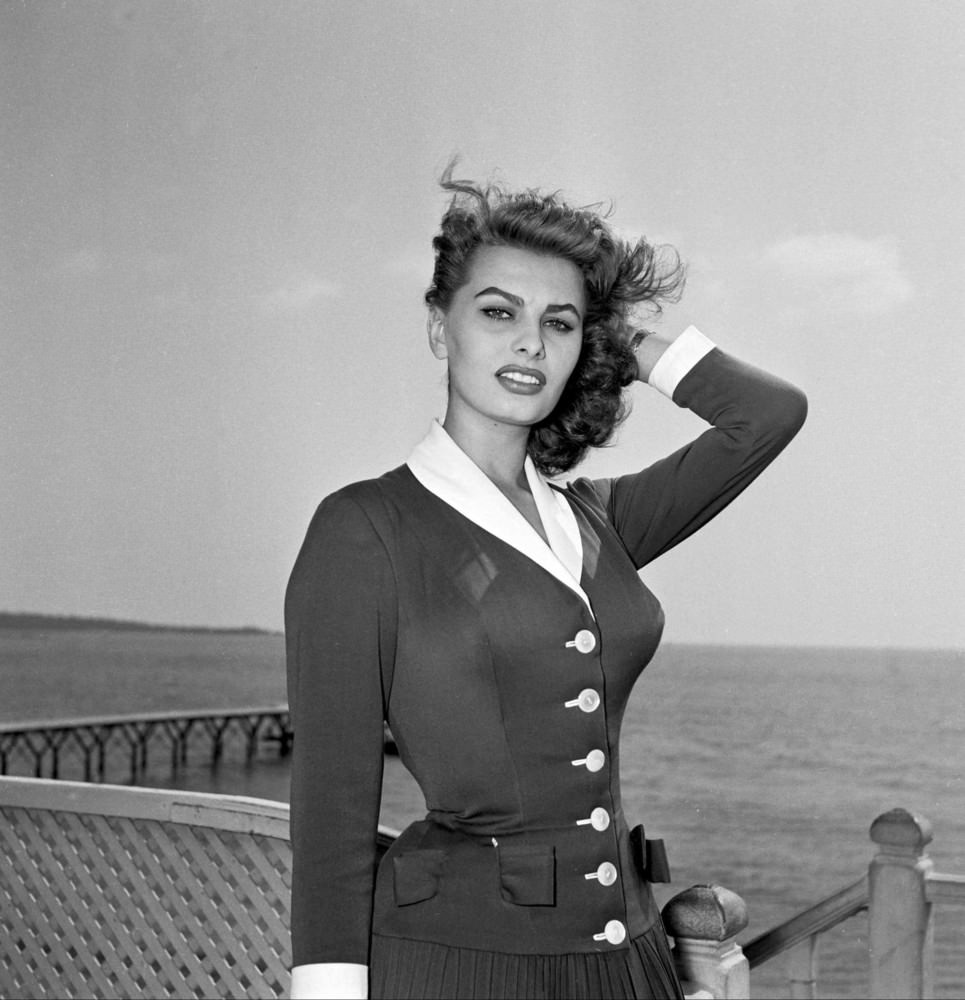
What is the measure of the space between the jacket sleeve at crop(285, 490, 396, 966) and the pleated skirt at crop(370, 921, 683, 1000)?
0.03m

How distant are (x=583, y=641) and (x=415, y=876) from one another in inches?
9.6

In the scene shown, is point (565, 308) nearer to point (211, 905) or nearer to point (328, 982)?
point (328, 982)

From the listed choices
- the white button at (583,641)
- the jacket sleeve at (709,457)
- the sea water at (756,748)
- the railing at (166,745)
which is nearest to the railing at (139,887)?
the jacket sleeve at (709,457)

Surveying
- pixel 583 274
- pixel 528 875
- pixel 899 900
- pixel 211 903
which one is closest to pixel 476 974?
pixel 528 875

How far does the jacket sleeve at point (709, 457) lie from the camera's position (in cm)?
129

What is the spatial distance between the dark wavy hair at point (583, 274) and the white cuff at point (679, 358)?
0.03 metres

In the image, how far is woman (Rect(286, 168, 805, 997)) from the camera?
3.53 feet

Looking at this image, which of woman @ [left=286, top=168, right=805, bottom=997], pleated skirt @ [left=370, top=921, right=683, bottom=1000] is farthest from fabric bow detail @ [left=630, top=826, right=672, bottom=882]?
pleated skirt @ [left=370, top=921, right=683, bottom=1000]

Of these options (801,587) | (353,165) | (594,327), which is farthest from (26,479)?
(801,587)

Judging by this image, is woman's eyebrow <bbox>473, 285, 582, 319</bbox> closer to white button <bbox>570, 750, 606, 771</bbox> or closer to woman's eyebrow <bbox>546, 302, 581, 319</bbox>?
woman's eyebrow <bbox>546, 302, 581, 319</bbox>

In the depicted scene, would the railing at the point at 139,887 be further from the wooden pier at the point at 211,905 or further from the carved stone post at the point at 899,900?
the carved stone post at the point at 899,900

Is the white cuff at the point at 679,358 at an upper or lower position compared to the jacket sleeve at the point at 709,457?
upper

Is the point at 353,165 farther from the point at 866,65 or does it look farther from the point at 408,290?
the point at 866,65

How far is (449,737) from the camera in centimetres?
111
